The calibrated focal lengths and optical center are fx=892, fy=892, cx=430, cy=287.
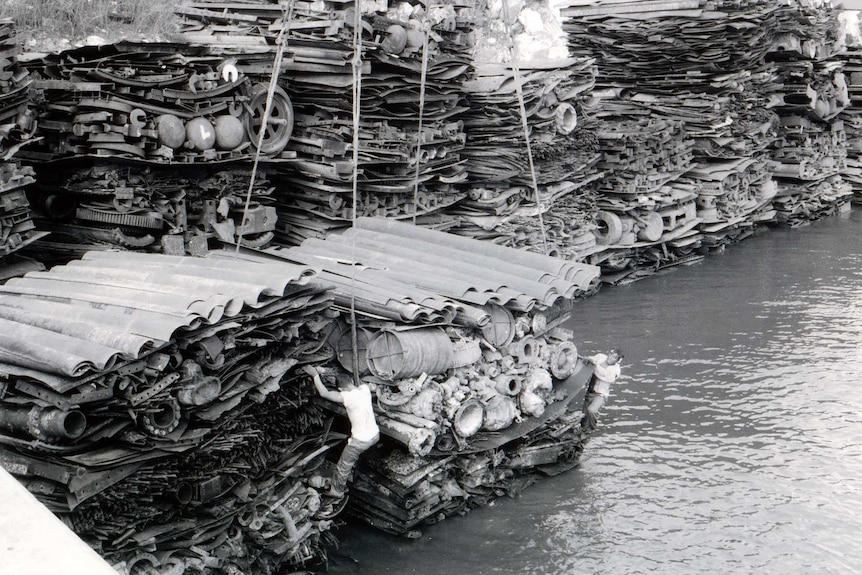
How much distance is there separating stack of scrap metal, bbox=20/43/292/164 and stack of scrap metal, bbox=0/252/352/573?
2.60 metres

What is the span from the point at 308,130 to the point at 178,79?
2.42m

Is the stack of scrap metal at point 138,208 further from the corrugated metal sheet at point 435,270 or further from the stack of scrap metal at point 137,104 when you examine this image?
the corrugated metal sheet at point 435,270

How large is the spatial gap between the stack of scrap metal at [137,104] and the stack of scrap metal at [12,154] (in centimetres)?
58

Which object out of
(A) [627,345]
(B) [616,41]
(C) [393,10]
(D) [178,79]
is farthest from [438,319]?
(B) [616,41]

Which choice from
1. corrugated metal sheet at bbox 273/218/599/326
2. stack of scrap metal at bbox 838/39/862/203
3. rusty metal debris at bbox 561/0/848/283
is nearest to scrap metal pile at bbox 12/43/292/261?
corrugated metal sheet at bbox 273/218/599/326

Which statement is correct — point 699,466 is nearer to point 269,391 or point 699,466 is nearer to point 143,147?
point 269,391

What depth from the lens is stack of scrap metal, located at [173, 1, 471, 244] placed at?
12992mm

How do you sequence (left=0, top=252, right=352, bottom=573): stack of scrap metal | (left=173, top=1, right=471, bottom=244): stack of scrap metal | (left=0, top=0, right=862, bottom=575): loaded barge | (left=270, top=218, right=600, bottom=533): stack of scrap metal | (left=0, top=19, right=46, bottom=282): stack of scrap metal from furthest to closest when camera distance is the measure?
(left=173, top=1, right=471, bottom=244): stack of scrap metal
(left=0, top=19, right=46, bottom=282): stack of scrap metal
(left=270, top=218, right=600, bottom=533): stack of scrap metal
(left=0, top=0, right=862, bottom=575): loaded barge
(left=0, top=252, right=352, bottom=573): stack of scrap metal

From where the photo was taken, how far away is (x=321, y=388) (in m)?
8.53

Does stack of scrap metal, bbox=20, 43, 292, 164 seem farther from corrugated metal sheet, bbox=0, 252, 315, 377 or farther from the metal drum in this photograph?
the metal drum

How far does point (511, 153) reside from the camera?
50.7ft

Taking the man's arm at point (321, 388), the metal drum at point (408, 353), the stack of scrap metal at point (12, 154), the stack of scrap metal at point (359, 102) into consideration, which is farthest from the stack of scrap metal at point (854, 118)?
the stack of scrap metal at point (12, 154)

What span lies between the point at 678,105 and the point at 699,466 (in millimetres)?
11269

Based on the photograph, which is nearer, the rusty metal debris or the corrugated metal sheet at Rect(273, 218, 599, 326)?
the corrugated metal sheet at Rect(273, 218, 599, 326)
